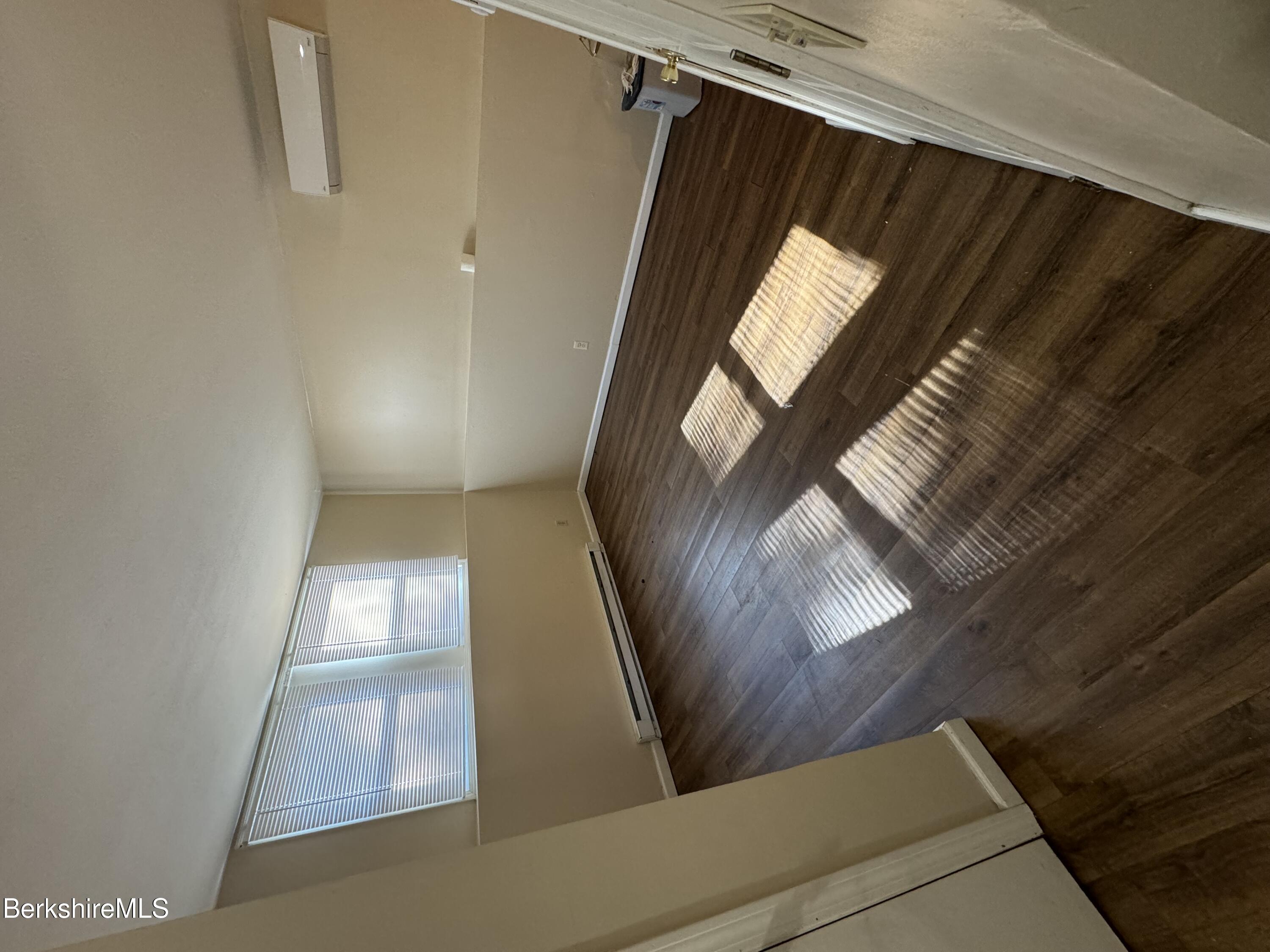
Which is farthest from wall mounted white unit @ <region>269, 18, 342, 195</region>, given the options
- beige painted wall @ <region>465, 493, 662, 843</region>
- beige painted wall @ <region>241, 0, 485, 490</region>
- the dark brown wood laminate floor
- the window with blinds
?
the window with blinds

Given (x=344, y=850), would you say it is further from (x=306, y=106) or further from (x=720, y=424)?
(x=306, y=106)

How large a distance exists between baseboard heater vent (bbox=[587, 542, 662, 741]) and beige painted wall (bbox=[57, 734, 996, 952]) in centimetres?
190

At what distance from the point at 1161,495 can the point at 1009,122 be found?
0.86 meters

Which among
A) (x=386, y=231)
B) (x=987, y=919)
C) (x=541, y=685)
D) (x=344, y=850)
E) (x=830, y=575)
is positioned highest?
(x=386, y=231)

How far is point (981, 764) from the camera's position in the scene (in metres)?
1.42

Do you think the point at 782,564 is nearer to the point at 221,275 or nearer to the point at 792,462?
the point at 792,462

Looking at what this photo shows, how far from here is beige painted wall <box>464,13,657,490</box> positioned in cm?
288

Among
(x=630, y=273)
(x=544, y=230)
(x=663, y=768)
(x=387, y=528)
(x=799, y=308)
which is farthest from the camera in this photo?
(x=387, y=528)

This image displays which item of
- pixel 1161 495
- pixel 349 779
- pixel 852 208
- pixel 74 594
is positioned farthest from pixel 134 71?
pixel 349 779

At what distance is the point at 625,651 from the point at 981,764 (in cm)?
223

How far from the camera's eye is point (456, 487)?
194 inches

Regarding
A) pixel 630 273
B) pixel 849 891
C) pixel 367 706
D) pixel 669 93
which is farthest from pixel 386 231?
pixel 849 891

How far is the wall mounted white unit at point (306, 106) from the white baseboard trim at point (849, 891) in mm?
3600

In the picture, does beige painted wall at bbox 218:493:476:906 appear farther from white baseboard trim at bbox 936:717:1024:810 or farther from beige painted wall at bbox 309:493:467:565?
white baseboard trim at bbox 936:717:1024:810
